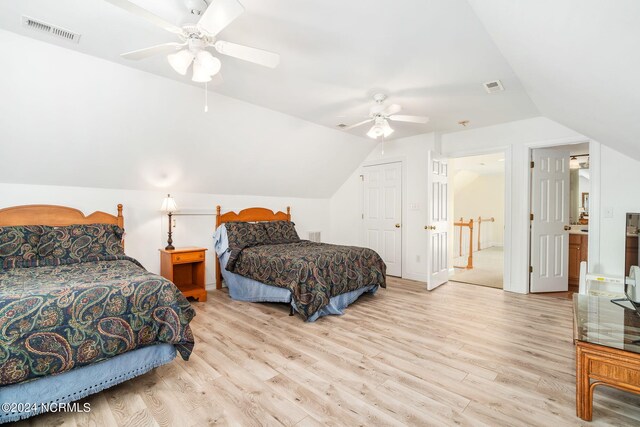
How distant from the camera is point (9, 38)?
2273mm

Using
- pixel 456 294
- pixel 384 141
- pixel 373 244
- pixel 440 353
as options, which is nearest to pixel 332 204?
pixel 373 244

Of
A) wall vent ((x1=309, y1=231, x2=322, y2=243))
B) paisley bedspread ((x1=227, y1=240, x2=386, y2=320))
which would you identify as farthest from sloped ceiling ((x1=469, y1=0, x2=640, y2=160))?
wall vent ((x1=309, y1=231, x2=322, y2=243))

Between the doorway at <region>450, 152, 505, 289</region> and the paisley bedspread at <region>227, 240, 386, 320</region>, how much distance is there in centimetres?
355

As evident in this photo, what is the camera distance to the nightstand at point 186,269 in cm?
375

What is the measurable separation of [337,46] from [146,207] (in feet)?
10.3

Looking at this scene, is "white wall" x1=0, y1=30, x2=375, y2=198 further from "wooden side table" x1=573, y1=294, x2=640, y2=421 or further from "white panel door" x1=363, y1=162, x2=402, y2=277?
"wooden side table" x1=573, y1=294, x2=640, y2=421

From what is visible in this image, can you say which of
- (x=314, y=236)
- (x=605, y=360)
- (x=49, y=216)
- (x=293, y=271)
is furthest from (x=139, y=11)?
(x=314, y=236)

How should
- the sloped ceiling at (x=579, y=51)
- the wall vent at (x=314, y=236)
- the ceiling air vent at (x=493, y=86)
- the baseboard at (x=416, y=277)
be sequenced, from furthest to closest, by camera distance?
1. the wall vent at (x=314, y=236)
2. the baseboard at (x=416, y=277)
3. the ceiling air vent at (x=493, y=86)
4. the sloped ceiling at (x=579, y=51)

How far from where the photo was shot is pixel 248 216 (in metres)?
4.98

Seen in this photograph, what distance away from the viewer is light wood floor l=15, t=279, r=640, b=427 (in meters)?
1.76

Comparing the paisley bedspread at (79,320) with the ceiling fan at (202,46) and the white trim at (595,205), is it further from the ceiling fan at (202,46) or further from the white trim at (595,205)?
the white trim at (595,205)

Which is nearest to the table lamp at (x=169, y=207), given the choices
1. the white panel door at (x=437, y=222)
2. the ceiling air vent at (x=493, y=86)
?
the white panel door at (x=437, y=222)

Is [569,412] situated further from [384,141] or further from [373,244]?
[384,141]

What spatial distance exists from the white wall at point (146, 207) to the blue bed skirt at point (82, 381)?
2248 mm
